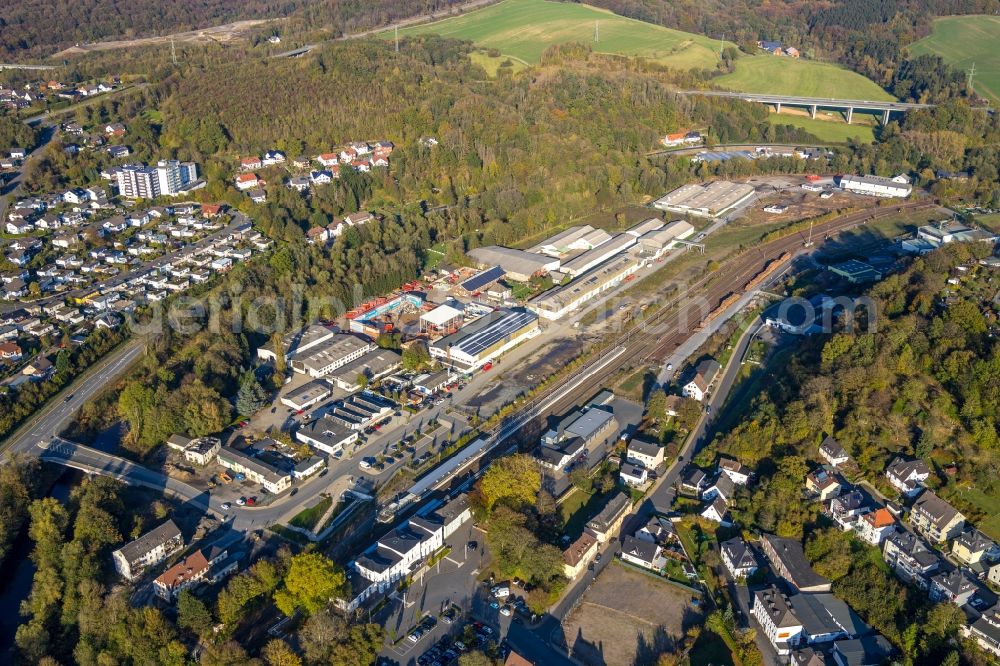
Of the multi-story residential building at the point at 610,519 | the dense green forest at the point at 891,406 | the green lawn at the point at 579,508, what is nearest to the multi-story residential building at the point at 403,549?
the green lawn at the point at 579,508

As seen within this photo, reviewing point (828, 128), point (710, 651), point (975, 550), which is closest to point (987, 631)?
point (975, 550)

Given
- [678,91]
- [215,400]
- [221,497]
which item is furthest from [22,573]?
[678,91]

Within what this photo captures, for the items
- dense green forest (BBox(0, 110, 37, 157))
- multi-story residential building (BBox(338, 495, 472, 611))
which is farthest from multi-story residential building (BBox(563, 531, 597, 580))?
dense green forest (BBox(0, 110, 37, 157))

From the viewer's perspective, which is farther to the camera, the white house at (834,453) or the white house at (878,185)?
the white house at (878,185)

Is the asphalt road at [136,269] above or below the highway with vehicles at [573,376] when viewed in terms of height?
above

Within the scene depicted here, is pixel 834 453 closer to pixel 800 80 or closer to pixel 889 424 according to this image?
pixel 889 424

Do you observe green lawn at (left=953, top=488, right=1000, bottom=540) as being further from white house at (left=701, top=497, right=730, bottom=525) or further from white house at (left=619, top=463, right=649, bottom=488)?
white house at (left=619, top=463, right=649, bottom=488)

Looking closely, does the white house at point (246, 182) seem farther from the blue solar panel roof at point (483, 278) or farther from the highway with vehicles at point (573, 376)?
the highway with vehicles at point (573, 376)
